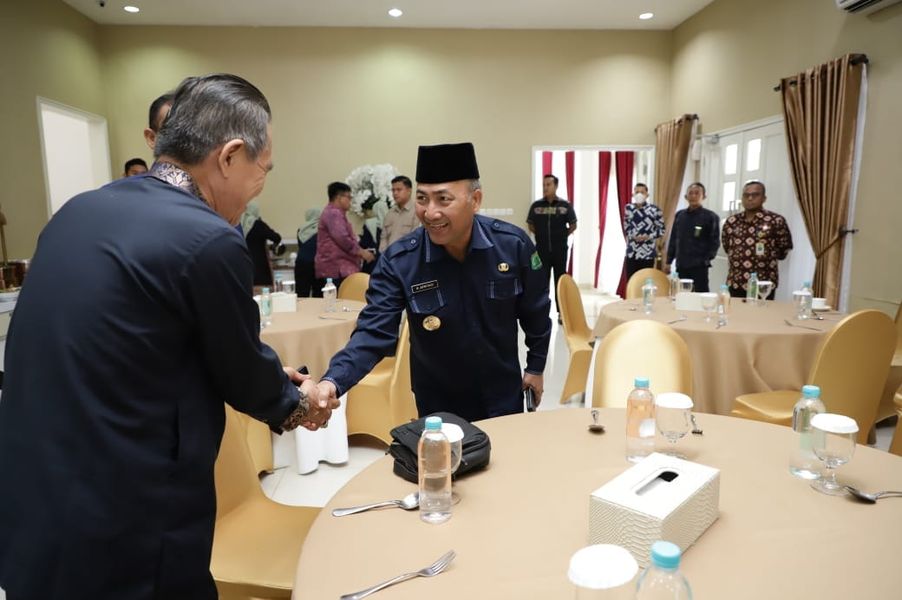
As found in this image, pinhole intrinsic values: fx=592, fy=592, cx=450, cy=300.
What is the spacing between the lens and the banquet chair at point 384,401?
11.0 ft

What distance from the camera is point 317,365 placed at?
11.2ft

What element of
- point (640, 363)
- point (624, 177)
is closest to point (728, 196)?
point (624, 177)

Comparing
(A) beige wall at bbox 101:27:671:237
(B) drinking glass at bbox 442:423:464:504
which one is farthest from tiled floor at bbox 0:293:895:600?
(A) beige wall at bbox 101:27:671:237

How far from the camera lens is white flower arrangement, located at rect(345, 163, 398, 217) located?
796 cm

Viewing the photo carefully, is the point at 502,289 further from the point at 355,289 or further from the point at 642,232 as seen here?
the point at 642,232

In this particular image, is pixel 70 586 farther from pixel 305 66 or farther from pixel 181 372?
pixel 305 66

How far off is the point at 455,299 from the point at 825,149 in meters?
4.78

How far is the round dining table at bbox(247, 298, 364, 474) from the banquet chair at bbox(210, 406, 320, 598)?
1.32 m

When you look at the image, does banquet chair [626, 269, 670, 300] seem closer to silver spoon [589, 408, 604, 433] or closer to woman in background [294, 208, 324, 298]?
silver spoon [589, 408, 604, 433]

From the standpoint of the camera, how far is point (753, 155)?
666cm

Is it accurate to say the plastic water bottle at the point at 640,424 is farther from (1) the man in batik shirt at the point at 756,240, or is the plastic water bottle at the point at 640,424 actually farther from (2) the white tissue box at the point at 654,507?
(1) the man in batik shirt at the point at 756,240

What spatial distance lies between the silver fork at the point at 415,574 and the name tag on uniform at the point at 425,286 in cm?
113

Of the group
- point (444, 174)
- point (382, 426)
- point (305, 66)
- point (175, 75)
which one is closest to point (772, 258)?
point (382, 426)

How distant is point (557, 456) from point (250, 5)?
7532 mm
